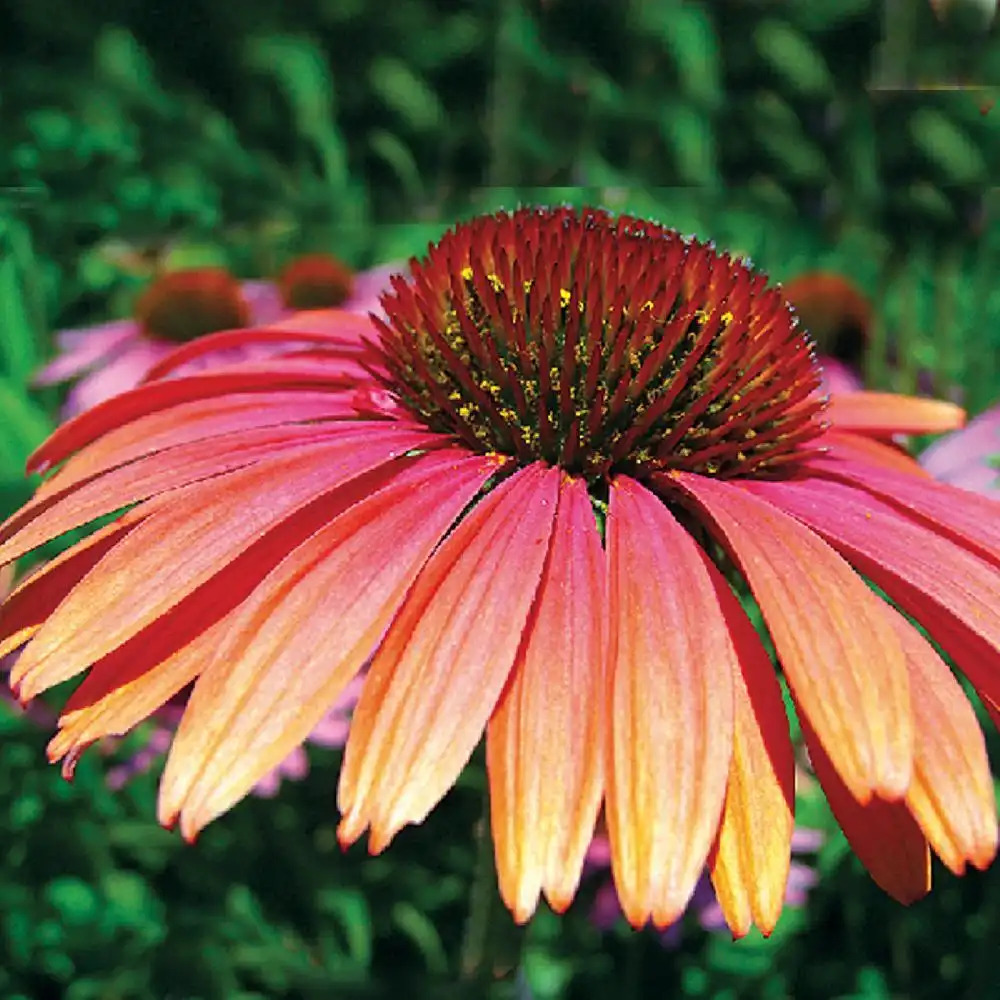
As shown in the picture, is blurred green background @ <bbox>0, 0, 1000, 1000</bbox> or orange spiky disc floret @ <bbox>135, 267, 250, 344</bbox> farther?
orange spiky disc floret @ <bbox>135, 267, 250, 344</bbox>

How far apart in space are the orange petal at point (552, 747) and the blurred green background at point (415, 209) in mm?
465

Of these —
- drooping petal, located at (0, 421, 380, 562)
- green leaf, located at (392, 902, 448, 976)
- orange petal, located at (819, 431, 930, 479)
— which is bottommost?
green leaf, located at (392, 902, 448, 976)

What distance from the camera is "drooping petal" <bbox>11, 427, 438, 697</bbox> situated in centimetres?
50

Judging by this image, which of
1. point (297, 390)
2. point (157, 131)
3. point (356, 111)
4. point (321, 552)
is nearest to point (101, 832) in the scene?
point (297, 390)

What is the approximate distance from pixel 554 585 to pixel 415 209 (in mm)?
2682

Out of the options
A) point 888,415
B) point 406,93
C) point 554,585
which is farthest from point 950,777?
point 406,93

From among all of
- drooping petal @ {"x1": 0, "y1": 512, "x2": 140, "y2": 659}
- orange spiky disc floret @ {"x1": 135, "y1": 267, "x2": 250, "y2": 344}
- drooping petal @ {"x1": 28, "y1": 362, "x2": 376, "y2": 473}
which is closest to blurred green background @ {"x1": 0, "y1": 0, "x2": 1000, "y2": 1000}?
orange spiky disc floret @ {"x1": 135, "y1": 267, "x2": 250, "y2": 344}

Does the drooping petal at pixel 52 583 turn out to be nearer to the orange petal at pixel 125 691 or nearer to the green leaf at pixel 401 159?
the orange petal at pixel 125 691

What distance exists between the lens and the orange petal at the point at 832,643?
438 millimetres

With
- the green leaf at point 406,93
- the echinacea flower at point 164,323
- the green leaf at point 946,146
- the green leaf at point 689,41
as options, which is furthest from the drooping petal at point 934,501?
the green leaf at point 946,146

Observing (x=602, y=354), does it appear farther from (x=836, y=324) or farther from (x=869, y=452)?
(x=836, y=324)

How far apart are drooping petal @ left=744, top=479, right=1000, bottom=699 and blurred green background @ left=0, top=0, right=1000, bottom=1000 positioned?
0.45m

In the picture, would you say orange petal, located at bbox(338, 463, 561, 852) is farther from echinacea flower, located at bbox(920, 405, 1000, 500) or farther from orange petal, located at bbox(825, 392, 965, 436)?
echinacea flower, located at bbox(920, 405, 1000, 500)

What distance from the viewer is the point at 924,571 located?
21.1 inches
